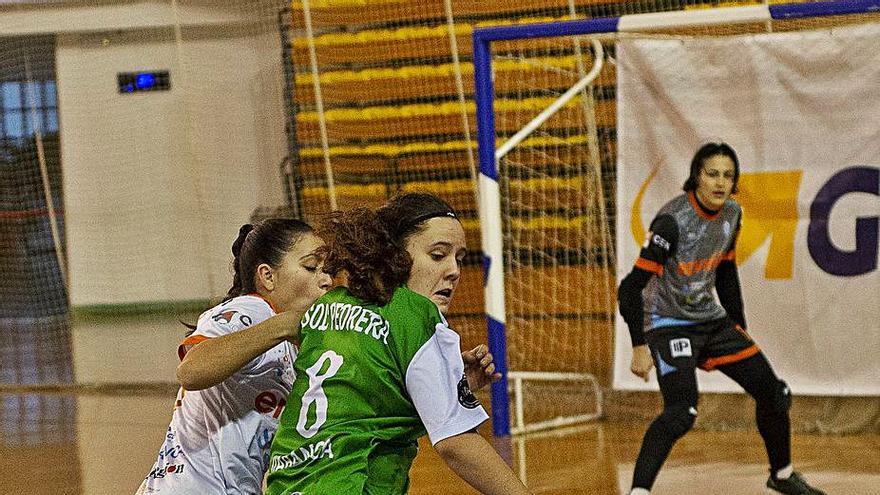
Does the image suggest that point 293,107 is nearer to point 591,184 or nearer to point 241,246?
point 591,184

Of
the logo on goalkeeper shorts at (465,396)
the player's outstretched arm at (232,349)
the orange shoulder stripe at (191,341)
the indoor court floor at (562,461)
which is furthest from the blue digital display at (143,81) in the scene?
the logo on goalkeeper shorts at (465,396)

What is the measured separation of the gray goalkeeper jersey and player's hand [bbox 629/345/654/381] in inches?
9.7

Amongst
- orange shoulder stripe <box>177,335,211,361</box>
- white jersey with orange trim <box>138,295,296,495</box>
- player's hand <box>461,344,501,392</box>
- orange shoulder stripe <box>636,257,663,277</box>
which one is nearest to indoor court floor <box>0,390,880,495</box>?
orange shoulder stripe <box>636,257,663,277</box>

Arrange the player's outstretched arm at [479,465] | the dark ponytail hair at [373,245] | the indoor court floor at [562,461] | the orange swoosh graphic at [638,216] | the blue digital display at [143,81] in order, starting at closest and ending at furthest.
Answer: the player's outstretched arm at [479,465] < the dark ponytail hair at [373,245] < the indoor court floor at [562,461] < the orange swoosh graphic at [638,216] < the blue digital display at [143,81]

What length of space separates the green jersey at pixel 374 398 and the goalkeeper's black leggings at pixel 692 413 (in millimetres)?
2892

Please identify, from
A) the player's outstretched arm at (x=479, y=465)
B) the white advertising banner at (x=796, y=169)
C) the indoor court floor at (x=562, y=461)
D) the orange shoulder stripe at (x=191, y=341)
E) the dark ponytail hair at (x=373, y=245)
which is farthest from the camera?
the white advertising banner at (x=796, y=169)

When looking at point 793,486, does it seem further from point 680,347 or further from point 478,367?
point 478,367

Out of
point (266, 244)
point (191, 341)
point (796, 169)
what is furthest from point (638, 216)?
point (191, 341)

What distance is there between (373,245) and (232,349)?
1.39ft

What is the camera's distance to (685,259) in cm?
533

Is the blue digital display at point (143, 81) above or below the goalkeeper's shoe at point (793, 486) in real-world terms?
above

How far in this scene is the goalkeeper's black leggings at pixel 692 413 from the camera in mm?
4953

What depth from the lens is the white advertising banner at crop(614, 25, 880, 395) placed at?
22.0 ft

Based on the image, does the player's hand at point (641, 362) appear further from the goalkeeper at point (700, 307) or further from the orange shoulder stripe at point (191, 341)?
the orange shoulder stripe at point (191, 341)
